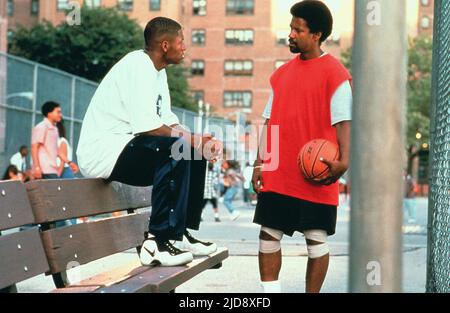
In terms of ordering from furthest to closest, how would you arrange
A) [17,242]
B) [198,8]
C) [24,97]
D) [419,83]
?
[198,8]
[419,83]
[24,97]
[17,242]

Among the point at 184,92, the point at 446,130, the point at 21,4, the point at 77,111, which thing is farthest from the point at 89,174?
the point at 21,4

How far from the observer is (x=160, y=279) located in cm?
388

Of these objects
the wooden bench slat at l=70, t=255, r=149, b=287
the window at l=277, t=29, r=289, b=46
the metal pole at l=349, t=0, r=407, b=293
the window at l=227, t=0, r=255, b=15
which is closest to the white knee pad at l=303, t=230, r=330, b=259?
the wooden bench slat at l=70, t=255, r=149, b=287

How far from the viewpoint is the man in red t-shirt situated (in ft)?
17.0

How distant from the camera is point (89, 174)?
4.92 m

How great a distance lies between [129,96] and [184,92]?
64.6 m

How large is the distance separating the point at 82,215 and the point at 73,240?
0.98 feet

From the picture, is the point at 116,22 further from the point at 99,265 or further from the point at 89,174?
the point at 89,174

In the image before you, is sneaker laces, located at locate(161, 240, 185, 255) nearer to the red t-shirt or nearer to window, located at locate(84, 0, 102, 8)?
Answer: the red t-shirt

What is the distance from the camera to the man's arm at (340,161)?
4980mm

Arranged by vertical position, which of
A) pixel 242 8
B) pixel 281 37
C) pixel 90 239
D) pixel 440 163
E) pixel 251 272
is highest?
pixel 242 8

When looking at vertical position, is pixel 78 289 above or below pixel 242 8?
below

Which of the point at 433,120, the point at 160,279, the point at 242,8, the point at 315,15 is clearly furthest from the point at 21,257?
the point at 242,8

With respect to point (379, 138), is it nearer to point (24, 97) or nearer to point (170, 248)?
point (170, 248)
